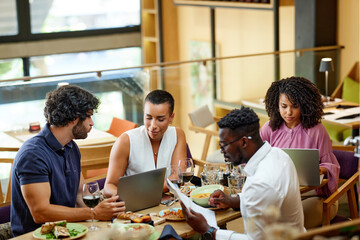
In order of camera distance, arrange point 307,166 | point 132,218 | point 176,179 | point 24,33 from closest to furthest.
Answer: point 132,218, point 176,179, point 307,166, point 24,33

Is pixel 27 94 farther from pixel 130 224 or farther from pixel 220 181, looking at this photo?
pixel 130 224

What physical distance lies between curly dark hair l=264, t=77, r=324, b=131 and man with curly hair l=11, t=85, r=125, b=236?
132cm

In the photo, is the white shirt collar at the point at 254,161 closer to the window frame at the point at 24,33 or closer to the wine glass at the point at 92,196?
the wine glass at the point at 92,196

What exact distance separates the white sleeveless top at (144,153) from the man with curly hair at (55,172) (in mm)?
407

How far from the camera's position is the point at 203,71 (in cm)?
658

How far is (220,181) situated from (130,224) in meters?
0.85

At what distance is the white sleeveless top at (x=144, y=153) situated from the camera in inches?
133

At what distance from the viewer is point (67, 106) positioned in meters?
2.88

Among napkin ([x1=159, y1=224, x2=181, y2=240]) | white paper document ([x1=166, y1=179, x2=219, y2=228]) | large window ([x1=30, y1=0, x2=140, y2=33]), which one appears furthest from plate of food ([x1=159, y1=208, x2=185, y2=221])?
large window ([x1=30, y1=0, x2=140, y2=33])

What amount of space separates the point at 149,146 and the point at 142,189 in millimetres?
636

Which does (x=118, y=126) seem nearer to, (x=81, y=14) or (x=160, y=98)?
(x=160, y=98)

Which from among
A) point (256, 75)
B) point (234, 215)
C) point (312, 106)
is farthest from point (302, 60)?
point (234, 215)

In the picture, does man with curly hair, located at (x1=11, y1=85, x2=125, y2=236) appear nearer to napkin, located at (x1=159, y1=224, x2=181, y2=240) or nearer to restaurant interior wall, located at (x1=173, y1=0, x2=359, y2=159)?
napkin, located at (x1=159, y1=224, x2=181, y2=240)

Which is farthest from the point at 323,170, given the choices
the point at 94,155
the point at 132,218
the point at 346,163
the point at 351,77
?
the point at 351,77
